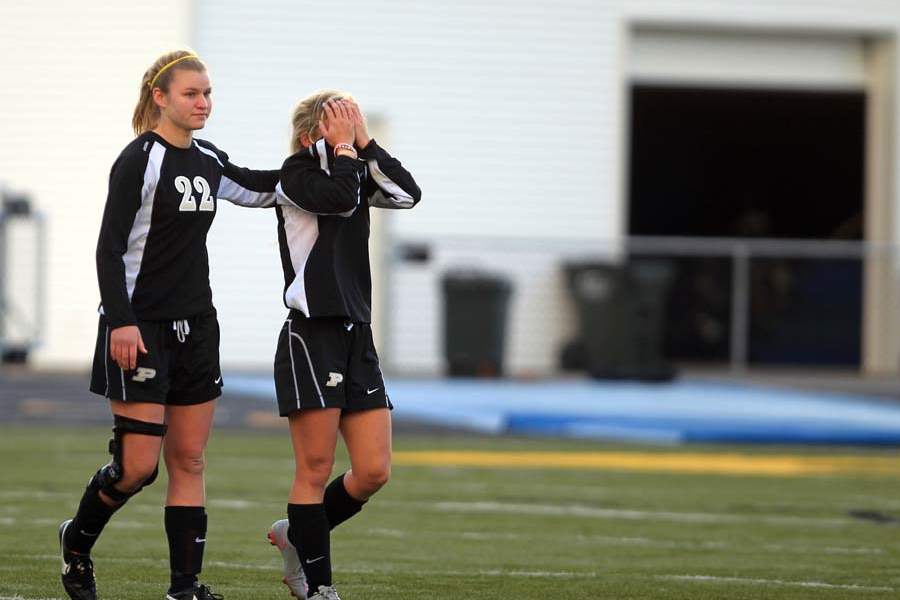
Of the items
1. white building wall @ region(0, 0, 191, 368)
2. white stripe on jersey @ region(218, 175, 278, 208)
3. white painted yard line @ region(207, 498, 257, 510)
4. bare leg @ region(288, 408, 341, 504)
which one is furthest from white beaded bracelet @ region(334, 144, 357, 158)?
white building wall @ region(0, 0, 191, 368)

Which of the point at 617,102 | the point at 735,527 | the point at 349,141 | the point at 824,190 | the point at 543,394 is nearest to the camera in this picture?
the point at 349,141

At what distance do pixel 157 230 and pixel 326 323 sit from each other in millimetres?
648

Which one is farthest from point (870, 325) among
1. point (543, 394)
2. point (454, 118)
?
point (543, 394)

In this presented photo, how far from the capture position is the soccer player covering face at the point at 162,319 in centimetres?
602

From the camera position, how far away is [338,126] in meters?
6.20

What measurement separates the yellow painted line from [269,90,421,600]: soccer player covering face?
237 inches

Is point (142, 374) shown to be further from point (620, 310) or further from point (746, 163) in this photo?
point (746, 163)

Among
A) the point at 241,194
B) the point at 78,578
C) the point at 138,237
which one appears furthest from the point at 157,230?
the point at 78,578

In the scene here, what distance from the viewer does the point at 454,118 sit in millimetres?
23719

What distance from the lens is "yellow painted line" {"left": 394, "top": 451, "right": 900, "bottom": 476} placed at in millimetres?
12273

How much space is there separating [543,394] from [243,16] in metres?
7.70

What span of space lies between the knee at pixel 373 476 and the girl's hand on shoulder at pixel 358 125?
3.65ft

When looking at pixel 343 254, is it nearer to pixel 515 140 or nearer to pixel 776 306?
pixel 515 140

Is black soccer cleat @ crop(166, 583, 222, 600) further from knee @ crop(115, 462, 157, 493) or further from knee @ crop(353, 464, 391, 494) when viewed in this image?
knee @ crop(353, 464, 391, 494)
